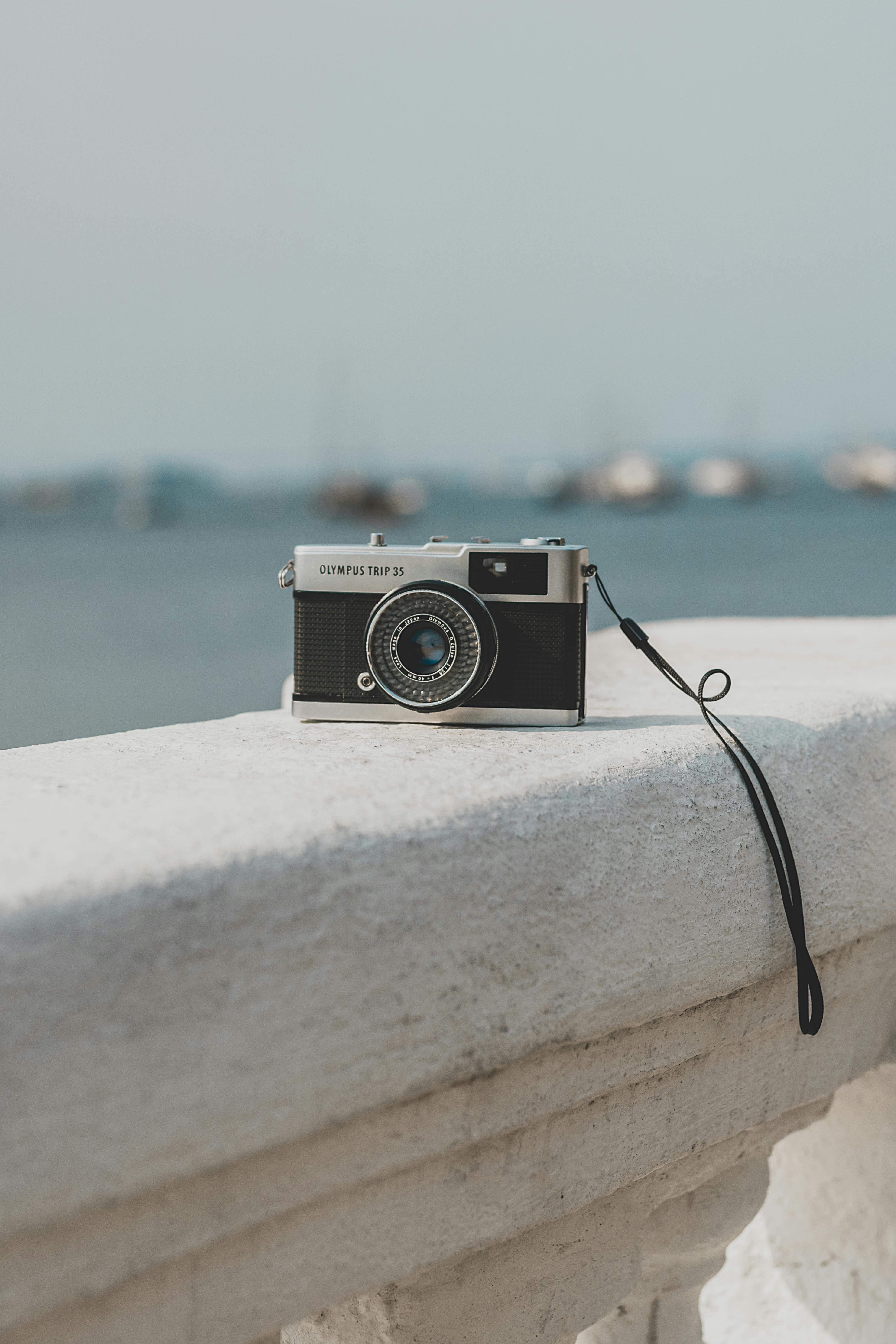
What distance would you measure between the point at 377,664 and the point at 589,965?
52 cm

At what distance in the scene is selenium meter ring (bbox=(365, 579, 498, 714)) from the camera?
4.60ft

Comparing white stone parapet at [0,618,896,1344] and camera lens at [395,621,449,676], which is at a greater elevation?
camera lens at [395,621,449,676]

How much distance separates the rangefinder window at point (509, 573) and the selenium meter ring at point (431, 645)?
22 millimetres

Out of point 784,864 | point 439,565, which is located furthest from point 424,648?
point 784,864

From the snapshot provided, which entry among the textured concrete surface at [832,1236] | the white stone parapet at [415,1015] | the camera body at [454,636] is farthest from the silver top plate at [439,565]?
the textured concrete surface at [832,1236]

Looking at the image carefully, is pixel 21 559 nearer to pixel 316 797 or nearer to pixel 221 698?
pixel 221 698

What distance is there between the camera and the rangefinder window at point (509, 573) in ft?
4.66

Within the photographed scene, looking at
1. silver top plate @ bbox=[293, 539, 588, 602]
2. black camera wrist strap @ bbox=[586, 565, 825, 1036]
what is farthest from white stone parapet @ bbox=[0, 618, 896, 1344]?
silver top plate @ bbox=[293, 539, 588, 602]

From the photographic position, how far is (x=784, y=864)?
1.20m

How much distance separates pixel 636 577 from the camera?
126 ft

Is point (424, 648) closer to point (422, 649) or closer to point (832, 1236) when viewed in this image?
point (422, 649)

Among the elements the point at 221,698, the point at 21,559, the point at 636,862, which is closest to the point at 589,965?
the point at 636,862

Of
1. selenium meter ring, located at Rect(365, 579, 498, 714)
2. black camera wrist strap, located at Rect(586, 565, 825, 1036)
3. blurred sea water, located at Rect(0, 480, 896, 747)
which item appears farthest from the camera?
blurred sea water, located at Rect(0, 480, 896, 747)

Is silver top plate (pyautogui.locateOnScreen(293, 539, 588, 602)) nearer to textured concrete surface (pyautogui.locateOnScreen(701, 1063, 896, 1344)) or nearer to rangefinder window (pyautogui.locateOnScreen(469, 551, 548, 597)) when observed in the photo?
rangefinder window (pyautogui.locateOnScreen(469, 551, 548, 597))
